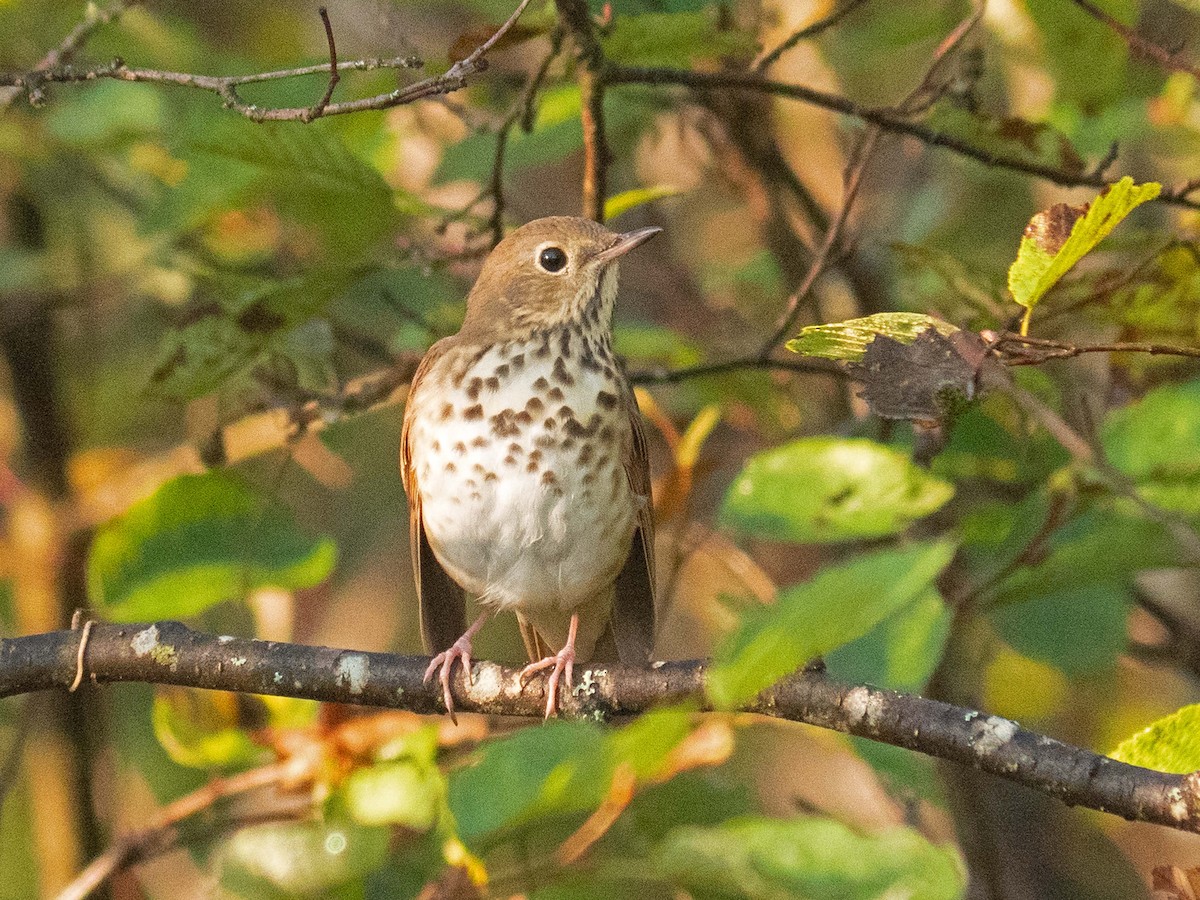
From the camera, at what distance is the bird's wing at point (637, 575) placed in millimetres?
3477

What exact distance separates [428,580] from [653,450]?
4.50 ft

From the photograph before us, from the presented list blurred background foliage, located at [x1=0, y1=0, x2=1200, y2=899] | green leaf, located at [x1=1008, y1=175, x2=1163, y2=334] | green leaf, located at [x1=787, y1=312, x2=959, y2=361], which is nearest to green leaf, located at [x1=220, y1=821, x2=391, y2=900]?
blurred background foliage, located at [x1=0, y1=0, x2=1200, y2=899]

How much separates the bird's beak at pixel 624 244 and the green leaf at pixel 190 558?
36.1 inches

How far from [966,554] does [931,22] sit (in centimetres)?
139

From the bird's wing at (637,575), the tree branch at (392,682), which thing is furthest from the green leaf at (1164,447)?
the bird's wing at (637,575)

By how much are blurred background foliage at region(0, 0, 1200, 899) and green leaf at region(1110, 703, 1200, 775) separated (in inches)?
0.7

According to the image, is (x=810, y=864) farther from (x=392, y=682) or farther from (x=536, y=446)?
(x=536, y=446)

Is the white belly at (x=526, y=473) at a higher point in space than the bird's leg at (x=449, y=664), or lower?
higher

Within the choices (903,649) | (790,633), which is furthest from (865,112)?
(790,633)

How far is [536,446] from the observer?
3.31m

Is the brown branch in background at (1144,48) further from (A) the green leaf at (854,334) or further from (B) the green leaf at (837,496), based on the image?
(A) the green leaf at (854,334)

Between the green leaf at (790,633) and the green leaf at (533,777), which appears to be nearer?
the green leaf at (790,633)

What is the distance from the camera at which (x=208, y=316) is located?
3480 mm

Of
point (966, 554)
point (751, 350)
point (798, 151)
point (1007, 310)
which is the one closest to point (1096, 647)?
point (966, 554)
